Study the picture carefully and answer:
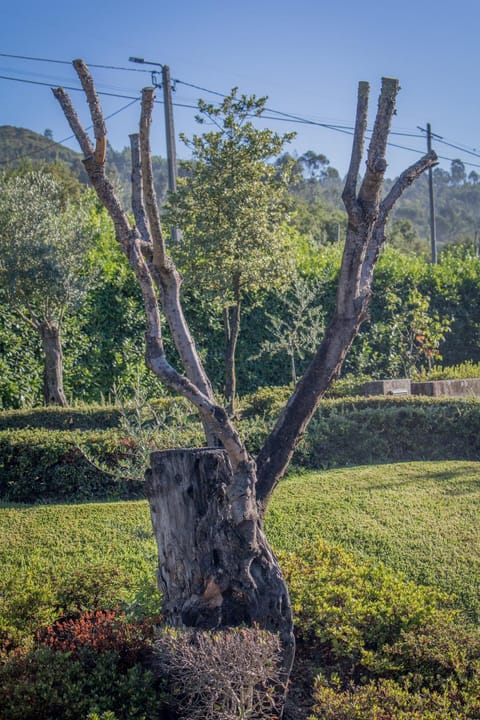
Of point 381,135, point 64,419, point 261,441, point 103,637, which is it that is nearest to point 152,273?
point 381,135

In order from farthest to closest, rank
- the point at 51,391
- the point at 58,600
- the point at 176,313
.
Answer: the point at 51,391, the point at 58,600, the point at 176,313

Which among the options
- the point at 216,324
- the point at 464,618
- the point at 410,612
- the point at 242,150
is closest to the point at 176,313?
the point at 410,612

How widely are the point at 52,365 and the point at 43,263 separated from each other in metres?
1.57

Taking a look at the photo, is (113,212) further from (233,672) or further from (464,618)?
(464,618)

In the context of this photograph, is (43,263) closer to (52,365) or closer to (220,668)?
(52,365)

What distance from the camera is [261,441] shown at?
7.65 m

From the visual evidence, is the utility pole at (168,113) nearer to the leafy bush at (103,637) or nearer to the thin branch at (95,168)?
the thin branch at (95,168)

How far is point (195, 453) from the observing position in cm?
315

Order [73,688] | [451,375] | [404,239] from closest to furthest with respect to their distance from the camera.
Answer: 1. [73,688]
2. [451,375]
3. [404,239]

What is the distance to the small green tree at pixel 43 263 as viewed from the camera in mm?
9680

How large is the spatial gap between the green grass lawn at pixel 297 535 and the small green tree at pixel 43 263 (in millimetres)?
4003

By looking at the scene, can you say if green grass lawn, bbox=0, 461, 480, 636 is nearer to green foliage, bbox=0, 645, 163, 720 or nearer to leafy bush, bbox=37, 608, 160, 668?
leafy bush, bbox=37, 608, 160, 668

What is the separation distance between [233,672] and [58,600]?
153 centimetres

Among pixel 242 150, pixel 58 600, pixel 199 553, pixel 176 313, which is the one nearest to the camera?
pixel 199 553
